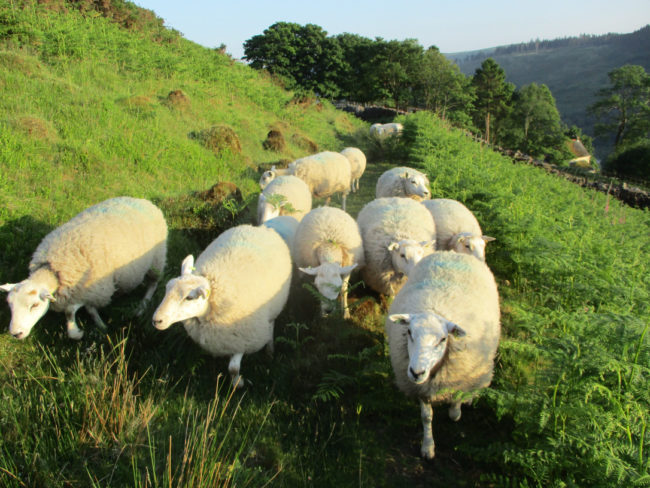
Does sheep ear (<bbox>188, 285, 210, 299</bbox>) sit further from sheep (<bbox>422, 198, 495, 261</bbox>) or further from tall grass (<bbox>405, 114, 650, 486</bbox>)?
sheep (<bbox>422, 198, 495, 261</bbox>)

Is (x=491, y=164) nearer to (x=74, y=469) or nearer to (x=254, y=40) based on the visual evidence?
(x=74, y=469)

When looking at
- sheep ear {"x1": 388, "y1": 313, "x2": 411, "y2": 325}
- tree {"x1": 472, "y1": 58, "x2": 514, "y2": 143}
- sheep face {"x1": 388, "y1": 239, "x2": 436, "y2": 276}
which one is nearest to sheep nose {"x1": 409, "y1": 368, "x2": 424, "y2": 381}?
sheep ear {"x1": 388, "y1": 313, "x2": 411, "y2": 325}

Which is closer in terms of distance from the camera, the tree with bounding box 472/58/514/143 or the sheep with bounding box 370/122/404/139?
the sheep with bounding box 370/122/404/139

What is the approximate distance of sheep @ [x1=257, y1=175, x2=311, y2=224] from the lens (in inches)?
256

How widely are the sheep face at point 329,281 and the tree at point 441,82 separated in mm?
36651

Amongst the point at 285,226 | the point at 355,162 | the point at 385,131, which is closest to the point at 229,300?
the point at 285,226

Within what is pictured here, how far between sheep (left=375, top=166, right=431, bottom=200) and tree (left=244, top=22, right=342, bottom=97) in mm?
36376

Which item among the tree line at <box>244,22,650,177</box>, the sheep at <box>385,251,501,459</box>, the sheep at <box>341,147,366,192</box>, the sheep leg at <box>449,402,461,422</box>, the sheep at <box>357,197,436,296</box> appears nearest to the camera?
the sheep at <box>385,251,501,459</box>

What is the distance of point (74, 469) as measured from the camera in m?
2.31

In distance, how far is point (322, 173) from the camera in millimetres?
9297

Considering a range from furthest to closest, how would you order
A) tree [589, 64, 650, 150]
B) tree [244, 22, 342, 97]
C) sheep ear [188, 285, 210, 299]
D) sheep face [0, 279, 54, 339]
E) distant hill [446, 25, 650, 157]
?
distant hill [446, 25, 650, 157] → tree [589, 64, 650, 150] → tree [244, 22, 342, 97] → sheep face [0, 279, 54, 339] → sheep ear [188, 285, 210, 299]

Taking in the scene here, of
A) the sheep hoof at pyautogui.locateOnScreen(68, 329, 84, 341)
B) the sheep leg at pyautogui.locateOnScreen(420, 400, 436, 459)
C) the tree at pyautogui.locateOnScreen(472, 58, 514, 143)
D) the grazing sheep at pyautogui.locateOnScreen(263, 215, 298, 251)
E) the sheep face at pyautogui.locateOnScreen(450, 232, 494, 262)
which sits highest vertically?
the tree at pyautogui.locateOnScreen(472, 58, 514, 143)

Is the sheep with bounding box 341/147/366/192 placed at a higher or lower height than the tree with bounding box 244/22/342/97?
A: lower

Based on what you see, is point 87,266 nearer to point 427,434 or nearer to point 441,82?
point 427,434
